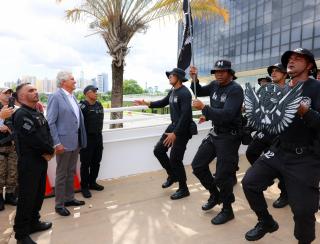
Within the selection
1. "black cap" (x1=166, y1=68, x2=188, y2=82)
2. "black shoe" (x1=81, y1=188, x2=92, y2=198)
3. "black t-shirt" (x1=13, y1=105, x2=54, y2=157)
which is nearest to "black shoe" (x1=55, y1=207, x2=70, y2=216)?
"black shoe" (x1=81, y1=188, x2=92, y2=198)

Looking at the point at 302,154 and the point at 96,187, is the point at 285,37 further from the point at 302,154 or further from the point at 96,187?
the point at 302,154

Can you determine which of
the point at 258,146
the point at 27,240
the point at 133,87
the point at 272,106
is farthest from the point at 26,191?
the point at 133,87

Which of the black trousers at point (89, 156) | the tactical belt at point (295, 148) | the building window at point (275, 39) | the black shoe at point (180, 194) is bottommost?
the black shoe at point (180, 194)

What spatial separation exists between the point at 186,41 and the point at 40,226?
3.10 m

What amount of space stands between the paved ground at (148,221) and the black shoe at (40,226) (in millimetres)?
72

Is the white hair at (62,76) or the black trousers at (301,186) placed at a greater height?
the white hair at (62,76)

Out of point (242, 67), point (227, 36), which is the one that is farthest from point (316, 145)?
point (227, 36)

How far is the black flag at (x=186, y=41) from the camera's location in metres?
4.41

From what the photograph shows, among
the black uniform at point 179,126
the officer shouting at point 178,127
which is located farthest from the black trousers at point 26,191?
the black uniform at point 179,126

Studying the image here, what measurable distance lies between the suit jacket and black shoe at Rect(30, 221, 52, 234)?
0.99 metres

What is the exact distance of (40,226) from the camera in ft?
12.6

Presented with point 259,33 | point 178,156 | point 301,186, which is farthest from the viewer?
point 259,33

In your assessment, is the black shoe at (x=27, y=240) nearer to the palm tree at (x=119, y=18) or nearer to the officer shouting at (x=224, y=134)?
the officer shouting at (x=224, y=134)

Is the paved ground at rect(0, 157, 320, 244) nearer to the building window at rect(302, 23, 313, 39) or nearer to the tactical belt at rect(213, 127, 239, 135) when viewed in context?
the tactical belt at rect(213, 127, 239, 135)
